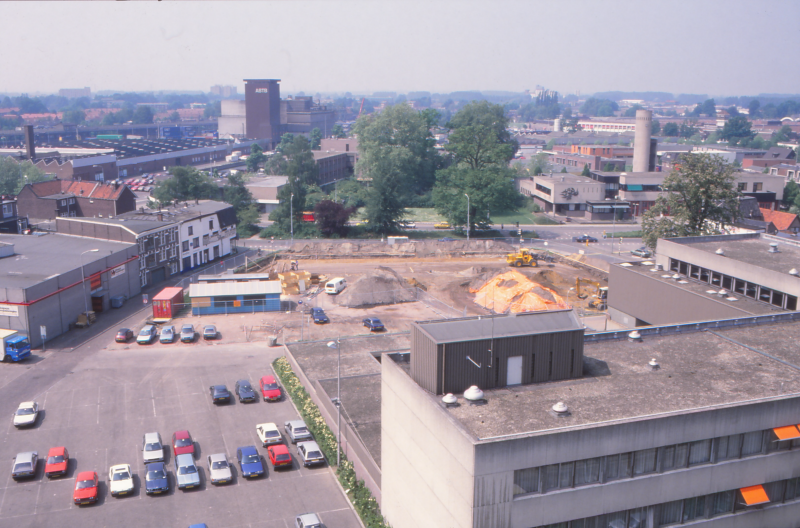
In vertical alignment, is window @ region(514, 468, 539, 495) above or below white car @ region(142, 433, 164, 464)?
above

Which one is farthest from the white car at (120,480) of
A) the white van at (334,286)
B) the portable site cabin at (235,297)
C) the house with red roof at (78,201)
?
the house with red roof at (78,201)

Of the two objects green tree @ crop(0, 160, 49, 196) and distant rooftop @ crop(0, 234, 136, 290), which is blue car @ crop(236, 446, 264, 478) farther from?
green tree @ crop(0, 160, 49, 196)

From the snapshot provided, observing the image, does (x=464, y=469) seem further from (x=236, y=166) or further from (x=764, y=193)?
(x=236, y=166)

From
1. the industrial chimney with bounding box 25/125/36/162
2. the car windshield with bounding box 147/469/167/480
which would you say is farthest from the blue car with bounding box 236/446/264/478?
the industrial chimney with bounding box 25/125/36/162

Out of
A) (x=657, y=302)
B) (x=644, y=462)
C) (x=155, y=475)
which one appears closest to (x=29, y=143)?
(x=155, y=475)

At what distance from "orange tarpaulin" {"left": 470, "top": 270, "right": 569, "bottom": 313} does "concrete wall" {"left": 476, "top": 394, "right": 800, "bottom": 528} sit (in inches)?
1222

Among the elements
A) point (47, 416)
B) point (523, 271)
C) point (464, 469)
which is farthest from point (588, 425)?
point (523, 271)

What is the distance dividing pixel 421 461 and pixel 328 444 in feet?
38.6

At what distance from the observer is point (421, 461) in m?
22.5

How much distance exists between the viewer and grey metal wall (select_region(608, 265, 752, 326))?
125 ft

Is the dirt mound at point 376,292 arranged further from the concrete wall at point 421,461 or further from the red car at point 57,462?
the concrete wall at point 421,461

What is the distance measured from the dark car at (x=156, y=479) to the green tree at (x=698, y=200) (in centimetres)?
4303

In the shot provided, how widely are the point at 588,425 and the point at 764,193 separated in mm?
95253

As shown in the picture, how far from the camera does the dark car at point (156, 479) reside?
2880cm
